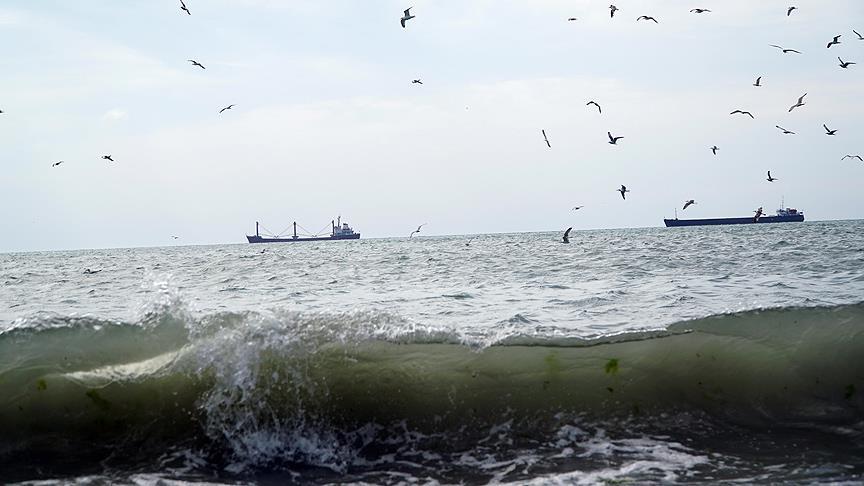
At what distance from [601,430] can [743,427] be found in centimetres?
125

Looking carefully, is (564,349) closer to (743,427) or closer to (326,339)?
(743,427)

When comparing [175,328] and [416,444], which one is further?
[175,328]

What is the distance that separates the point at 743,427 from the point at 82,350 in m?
6.28

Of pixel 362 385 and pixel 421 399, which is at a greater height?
pixel 362 385

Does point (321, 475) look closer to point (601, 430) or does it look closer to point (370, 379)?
point (370, 379)

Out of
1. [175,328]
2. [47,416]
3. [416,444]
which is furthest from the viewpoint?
[175,328]

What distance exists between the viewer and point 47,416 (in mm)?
6531

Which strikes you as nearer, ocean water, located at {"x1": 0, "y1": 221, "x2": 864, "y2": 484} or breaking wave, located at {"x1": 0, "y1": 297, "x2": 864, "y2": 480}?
ocean water, located at {"x1": 0, "y1": 221, "x2": 864, "y2": 484}

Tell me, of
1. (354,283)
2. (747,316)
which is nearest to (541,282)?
(354,283)

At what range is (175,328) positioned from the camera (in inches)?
294

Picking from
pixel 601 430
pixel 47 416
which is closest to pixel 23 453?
pixel 47 416

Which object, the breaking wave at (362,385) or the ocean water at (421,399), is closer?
the ocean water at (421,399)

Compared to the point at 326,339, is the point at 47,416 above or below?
below

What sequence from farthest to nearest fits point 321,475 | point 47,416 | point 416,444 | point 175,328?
1. point 175,328
2. point 47,416
3. point 416,444
4. point 321,475
